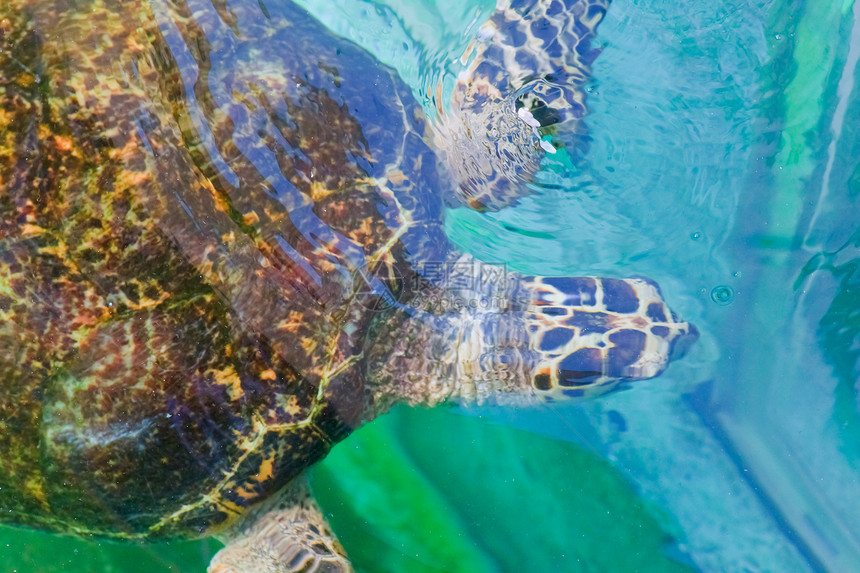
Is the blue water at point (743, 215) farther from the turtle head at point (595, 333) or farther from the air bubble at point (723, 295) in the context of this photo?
the turtle head at point (595, 333)

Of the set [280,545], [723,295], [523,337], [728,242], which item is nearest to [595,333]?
[523,337]

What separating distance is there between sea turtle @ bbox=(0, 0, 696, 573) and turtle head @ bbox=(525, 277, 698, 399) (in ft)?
0.04

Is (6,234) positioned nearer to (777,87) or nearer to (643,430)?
(643,430)

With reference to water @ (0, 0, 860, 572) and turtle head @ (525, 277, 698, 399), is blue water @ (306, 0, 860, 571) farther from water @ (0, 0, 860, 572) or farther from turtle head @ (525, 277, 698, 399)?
turtle head @ (525, 277, 698, 399)

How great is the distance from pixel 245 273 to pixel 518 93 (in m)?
1.69

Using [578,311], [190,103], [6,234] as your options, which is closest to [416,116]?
[190,103]

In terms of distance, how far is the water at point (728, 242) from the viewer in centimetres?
299

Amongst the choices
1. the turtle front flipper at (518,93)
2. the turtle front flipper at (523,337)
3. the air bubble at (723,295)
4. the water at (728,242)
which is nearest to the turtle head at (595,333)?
the turtle front flipper at (523,337)

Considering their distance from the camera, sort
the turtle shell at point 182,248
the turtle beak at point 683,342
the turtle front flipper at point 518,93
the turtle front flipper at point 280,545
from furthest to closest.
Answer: the turtle front flipper at point 518,93 < the turtle beak at point 683,342 < the turtle front flipper at point 280,545 < the turtle shell at point 182,248

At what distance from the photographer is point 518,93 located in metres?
2.86

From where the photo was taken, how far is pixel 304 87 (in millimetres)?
2273

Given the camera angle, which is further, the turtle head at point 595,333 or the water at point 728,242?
the water at point 728,242

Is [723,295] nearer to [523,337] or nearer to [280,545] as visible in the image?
[523,337]

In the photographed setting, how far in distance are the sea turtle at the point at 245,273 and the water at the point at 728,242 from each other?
0.34 meters
